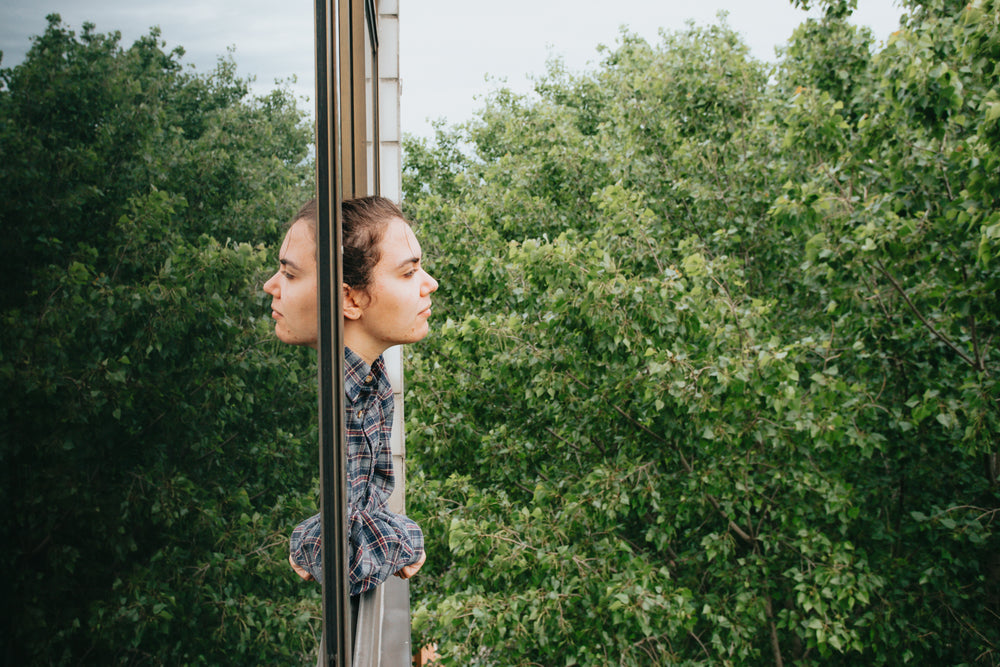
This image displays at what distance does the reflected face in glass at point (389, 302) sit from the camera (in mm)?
1456

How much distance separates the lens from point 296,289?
0.98 metres

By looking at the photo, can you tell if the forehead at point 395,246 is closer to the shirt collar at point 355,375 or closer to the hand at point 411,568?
the shirt collar at point 355,375

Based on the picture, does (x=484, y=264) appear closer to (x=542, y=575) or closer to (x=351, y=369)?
(x=542, y=575)

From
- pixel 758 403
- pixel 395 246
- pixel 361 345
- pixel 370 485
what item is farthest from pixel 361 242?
pixel 758 403

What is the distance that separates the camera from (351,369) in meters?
1.41

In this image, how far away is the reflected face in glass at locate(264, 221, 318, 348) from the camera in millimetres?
902

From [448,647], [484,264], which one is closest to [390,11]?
[484,264]

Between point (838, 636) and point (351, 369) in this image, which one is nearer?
point (351, 369)

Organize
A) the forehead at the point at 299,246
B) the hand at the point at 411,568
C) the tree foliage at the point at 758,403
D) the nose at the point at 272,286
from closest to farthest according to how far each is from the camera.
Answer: the nose at the point at 272,286, the forehead at the point at 299,246, the hand at the point at 411,568, the tree foliage at the point at 758,403

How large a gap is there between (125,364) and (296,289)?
0.55 meters

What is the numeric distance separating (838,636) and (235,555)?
5.45 metres

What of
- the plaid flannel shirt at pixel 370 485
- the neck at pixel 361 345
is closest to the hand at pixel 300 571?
the plaid flannel shirt at pixel 370 485

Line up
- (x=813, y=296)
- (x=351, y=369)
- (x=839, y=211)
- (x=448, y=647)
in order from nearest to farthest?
(x=351, y=369)
(x=448, y=647)
(x=839, y=211)
(x=813, y=296)

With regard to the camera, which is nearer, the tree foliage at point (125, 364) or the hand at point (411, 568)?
the tree foliage at point (125, 364)
